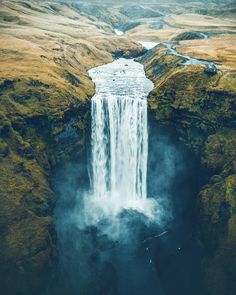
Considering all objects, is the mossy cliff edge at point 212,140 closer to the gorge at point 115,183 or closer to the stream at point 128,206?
the gorge at point 115,183

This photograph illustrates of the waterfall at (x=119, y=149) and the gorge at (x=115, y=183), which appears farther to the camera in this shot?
the waterfall at (x=119, y=149)

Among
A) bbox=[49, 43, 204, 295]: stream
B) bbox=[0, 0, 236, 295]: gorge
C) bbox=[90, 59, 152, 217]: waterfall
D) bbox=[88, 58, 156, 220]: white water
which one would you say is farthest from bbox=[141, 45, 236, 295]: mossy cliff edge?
bbox=[88, 58, 156, 220]: white water

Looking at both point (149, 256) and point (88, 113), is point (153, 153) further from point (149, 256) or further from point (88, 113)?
point (149, 256)

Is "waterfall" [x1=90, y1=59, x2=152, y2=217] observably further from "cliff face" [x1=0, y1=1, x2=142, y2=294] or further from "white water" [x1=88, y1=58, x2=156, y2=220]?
"cliff face" [x1=0, y1=1, x2=142, y2=294]

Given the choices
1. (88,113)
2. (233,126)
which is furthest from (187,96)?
(88,113)

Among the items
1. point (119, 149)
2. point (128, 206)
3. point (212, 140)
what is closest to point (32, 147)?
point (119, 149)

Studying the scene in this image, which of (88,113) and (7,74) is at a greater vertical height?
(7,74)

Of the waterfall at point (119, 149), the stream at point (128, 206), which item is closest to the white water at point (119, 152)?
the waterfall at point (119, 149)

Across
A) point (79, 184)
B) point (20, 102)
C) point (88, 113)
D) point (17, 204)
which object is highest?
point (20, 102)
